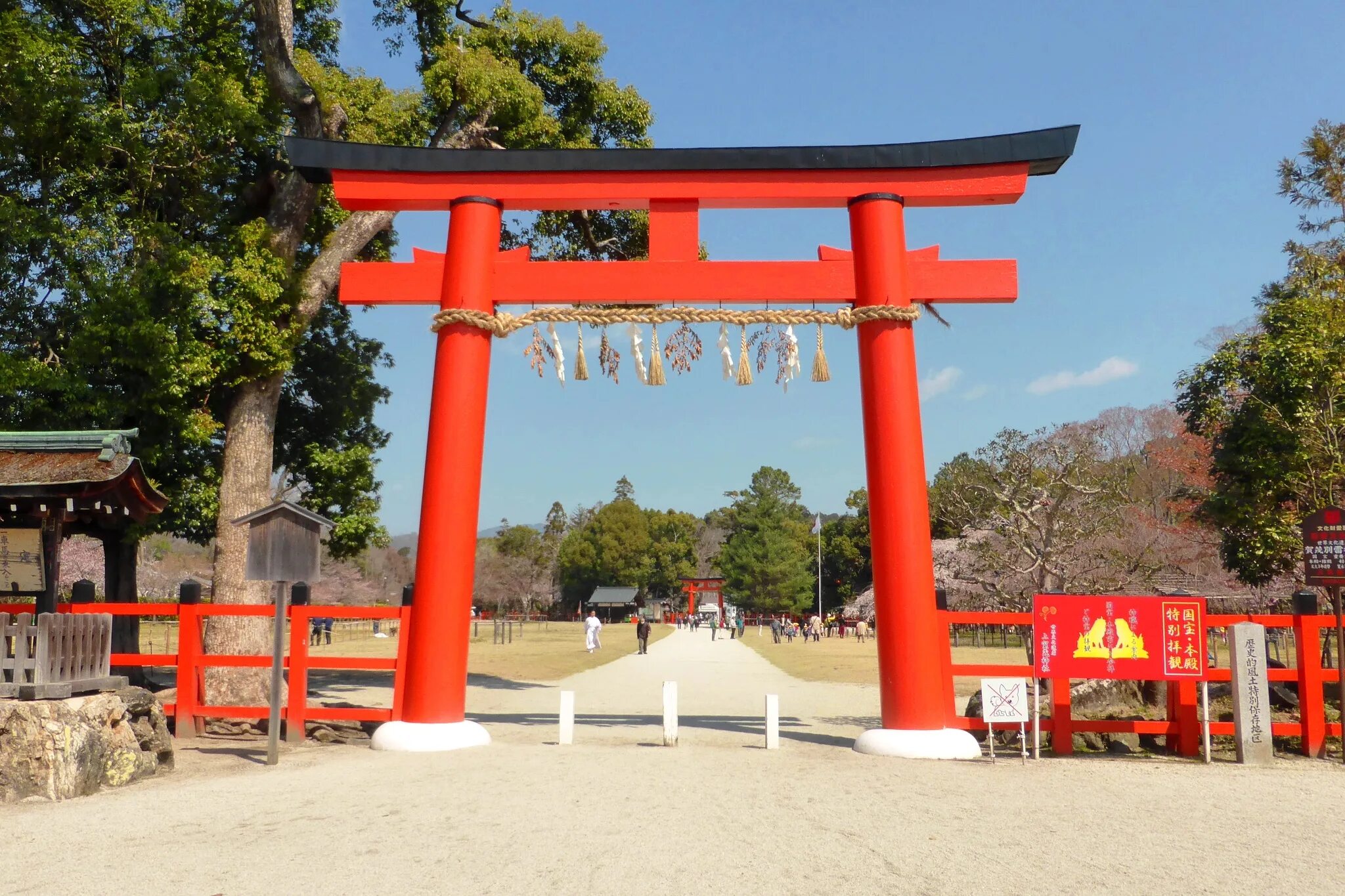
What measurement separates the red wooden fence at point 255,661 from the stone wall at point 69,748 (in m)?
1.49

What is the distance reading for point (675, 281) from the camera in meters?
9.40

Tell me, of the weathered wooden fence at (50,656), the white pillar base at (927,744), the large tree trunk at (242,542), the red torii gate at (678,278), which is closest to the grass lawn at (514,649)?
the large tree trunk at (242,542)

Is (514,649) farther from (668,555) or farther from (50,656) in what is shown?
(668,555)

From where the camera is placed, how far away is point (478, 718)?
11375 millimetres

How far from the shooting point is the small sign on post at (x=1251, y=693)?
331 inches

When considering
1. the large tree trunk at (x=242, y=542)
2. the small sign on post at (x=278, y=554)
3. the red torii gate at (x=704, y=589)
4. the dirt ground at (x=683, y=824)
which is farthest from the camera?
the red torii gate at (x=704, y=589)

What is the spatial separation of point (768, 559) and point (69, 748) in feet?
186

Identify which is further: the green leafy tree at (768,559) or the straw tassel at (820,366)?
the green leafy tree at (768,559)

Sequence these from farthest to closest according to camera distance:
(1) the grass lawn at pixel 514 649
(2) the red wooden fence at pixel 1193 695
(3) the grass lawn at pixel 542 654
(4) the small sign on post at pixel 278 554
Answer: (1) the grass lawn at pixel 514 649 → (3) the grass lawn at pixel 542 654 → (2) the red wooden fence at pixel 1193 695 → (4) the small sign on post at pixel 278 554

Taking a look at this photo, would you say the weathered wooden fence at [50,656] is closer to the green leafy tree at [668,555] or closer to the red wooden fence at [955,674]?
the red wooden fence at [955,674]

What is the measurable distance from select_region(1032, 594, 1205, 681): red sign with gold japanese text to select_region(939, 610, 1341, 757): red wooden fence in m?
0.20

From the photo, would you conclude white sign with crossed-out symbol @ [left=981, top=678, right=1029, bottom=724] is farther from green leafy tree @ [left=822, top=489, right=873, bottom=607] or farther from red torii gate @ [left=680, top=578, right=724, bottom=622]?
red torii gate @ [left=680, top=578, right=724, bottom=622]

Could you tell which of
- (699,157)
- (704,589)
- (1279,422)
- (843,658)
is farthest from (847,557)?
(699,157)

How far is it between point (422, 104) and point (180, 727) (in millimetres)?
10748
